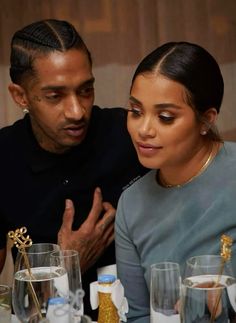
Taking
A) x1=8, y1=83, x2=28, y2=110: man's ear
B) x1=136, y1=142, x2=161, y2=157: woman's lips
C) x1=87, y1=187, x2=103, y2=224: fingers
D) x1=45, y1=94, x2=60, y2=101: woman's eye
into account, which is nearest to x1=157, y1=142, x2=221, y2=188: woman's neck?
x1=136, y1=142, x2=161, y2=157: woman's lips

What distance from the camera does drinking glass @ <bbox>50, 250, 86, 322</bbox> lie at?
0.96m

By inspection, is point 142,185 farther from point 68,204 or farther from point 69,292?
point 69,292

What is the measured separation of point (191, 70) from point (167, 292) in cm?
56

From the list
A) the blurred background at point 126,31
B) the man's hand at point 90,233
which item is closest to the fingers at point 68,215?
the man's hand at point 90,233

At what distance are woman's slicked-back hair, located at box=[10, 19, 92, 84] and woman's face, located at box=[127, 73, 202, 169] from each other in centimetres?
47

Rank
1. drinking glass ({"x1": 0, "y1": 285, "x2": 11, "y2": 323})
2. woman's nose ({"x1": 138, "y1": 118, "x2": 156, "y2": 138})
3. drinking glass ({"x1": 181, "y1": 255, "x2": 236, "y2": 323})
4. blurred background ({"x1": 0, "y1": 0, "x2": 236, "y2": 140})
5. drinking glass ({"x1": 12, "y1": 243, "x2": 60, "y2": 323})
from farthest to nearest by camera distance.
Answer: blurred background ({"x1": 0, "y1": 0, "x2": 236, "y2": 140}) < woman's nose ({"x1": 138, "y1": 118, "x2": 156, "y2": 138}) < drinking glass ({"x1": 0, "y1": 285, "x2": 11, "y2": 323}) < drinking glass ({"x1": 12, "y1": 243, "x2": 60, "y2": 323}) < drinking glass ({"x1": 181, "y1": 255, "x2": 236, "y2": 323})

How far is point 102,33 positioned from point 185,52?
1.41 meters

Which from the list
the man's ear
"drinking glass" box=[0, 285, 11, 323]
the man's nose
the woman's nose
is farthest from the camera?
the man's ear

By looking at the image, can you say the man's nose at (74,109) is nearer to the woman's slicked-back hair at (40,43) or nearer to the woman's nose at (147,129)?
the woman's slicked-back hair at (40,43)

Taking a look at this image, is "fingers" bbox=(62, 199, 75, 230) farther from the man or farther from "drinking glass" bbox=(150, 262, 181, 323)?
"drinking glass" bbox=(150, 262, 181, 323)

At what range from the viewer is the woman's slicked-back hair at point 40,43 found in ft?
5.67

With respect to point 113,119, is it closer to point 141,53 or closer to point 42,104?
point 42,104

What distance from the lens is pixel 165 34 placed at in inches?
100

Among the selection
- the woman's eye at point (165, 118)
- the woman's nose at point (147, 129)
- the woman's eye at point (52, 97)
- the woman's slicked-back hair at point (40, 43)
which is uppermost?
the woman's slicked-back hair at point (40, 43)
